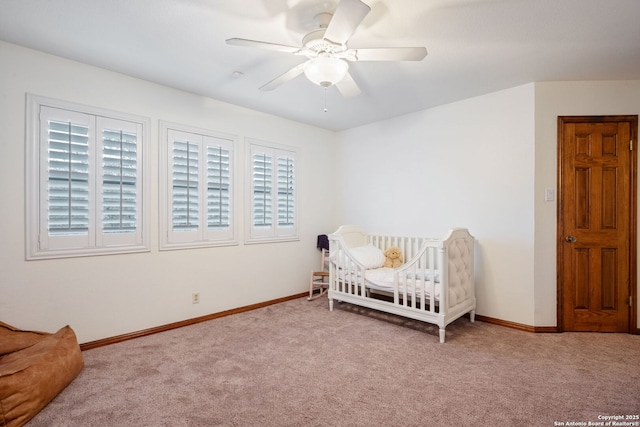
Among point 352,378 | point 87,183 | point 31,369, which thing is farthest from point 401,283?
point 87,183

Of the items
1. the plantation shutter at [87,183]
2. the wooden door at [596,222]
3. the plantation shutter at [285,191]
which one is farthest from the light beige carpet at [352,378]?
the plantation shutter at [285,191]

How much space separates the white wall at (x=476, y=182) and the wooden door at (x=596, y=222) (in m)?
0.34

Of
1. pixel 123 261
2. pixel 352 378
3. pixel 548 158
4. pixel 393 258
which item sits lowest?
pixel 352 378

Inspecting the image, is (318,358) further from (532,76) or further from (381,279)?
(532,76)

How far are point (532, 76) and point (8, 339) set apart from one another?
4691 millimetres

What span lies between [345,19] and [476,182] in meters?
2.47

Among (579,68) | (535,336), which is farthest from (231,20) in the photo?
(535,336)

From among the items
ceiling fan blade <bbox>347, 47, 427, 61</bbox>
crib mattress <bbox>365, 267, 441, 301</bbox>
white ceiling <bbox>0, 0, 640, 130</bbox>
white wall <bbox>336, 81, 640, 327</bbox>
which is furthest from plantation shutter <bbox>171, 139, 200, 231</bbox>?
white wall <bbox>336, 81, 640, 327</bbox>

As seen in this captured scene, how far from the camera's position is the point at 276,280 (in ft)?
13.2

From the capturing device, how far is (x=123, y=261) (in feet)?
9.26

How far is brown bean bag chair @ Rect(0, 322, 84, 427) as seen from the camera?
164 cm

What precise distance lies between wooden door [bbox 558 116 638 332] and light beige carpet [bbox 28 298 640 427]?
0.24 meters

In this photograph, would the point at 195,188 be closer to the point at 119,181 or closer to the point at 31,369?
the point at 119,181

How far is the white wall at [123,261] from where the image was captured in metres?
2.34
